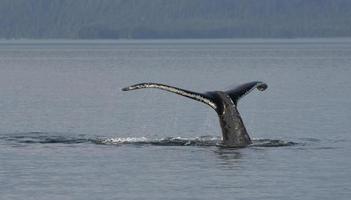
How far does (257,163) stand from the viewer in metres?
30.3

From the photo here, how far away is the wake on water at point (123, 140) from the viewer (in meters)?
34.8

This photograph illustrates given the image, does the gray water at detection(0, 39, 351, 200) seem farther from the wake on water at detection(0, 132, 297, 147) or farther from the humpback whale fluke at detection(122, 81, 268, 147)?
the humpback whale fluke at detection(122, 81, 268, 147)

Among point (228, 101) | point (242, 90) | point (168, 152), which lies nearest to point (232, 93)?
point (228, 101)

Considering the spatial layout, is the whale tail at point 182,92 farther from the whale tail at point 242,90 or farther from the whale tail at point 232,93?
the whale tail at point 242,90

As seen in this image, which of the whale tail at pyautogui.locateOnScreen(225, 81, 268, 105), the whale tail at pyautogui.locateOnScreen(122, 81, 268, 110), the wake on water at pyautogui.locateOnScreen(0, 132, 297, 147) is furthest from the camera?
the wake on water at pyautogui.locateOnScreen(0, 132, 297, 147)

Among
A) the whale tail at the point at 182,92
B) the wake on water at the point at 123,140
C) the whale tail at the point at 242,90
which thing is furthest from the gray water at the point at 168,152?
the whale tail at the point at 182,92

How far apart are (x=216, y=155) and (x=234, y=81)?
177 feet

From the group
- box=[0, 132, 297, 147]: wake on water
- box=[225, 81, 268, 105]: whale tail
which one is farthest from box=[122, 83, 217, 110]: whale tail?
box=[0, 132, 297, 147]: wake on water

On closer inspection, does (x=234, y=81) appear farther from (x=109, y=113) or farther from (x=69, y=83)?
(x=109, y=113)

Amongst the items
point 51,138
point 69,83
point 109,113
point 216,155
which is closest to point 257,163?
point 216,155

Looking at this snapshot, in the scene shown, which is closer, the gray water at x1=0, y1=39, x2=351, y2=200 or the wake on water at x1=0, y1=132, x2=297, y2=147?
the gray water at x1=0, y1=39, x2=351, y2=200

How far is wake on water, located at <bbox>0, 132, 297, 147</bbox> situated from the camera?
34.8m

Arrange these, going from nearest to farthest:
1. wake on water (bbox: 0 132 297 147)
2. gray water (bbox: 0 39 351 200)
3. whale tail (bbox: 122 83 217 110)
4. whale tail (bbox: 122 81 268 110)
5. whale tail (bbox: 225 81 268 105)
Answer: gray water (bbox: 0 39 351 200)
whale tail (bbox: 122 83 217 110)
whale tail (bbox: 122 81 268 110)
whale tail (bbox: 225 81 268 105)
wake on water (bbox: 0 132 297 147)

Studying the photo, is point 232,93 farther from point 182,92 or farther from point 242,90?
point 182,92
